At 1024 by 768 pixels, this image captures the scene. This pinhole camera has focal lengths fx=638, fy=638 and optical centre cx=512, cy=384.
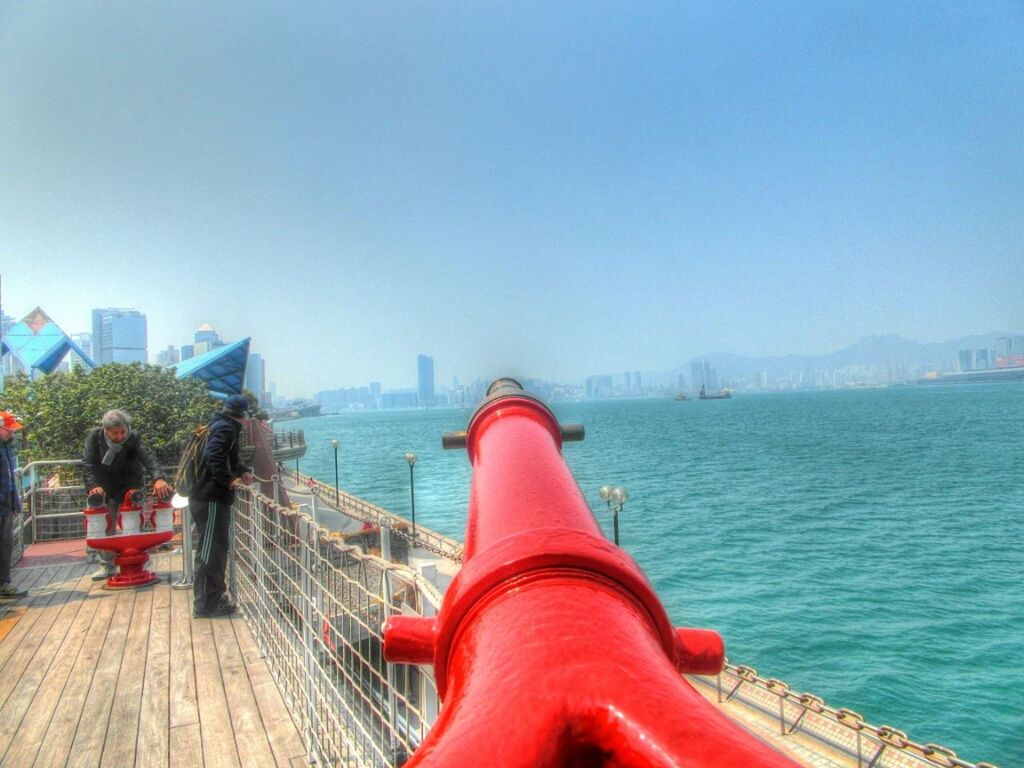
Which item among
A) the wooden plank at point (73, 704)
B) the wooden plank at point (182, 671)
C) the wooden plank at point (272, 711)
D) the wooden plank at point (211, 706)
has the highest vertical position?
the wooden plank at point (73, 704)

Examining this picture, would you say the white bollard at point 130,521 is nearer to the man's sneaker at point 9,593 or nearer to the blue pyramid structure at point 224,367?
the man's sneaker at point 9,593

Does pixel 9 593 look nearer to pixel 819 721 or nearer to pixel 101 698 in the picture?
pixel 101 698

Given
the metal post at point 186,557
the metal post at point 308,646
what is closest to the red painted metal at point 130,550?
the metal post at point 186,557

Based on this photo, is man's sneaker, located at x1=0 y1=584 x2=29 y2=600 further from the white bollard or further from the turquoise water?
the turquoise water

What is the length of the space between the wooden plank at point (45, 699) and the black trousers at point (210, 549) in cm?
90

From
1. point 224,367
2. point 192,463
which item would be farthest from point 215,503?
point 224,367

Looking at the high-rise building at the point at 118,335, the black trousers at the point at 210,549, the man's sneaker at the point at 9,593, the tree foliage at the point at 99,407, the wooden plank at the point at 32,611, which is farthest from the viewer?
the high-rise building at the point at 118,335

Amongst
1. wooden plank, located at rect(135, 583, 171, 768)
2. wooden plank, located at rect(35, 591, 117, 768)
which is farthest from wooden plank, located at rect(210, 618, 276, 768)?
wooden plank, located at rect(35, 591, 117, 768)

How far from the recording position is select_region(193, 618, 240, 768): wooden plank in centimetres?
341

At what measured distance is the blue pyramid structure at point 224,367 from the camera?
55500 mm

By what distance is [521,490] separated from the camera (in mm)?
1495

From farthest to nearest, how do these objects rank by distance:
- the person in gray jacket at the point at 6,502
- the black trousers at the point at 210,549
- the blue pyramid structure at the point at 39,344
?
the blue pyramid structure at the point at 39,344, the person in gray jacket at the point at 6,502, the black trousers at the point at 210,549

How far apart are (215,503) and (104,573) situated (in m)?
2.54

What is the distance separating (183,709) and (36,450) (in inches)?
724
